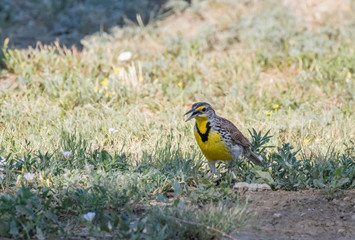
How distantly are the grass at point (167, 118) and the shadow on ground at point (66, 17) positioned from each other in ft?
2.04

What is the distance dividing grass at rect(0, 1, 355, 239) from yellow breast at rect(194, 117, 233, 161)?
0.21 m

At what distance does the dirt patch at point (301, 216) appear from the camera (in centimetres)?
411

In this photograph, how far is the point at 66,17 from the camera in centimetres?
1032

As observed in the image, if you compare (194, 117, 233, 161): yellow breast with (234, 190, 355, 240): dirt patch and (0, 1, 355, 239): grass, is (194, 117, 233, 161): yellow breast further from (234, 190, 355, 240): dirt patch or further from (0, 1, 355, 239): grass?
(234, 190, 355, 240): dirt patch

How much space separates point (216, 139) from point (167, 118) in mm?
2151

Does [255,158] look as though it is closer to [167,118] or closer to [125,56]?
[167,118]

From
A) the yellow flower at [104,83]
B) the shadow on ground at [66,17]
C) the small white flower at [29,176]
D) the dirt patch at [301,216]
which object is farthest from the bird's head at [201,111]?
the shadow on ground at [66,17]

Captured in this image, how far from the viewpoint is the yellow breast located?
5.16 m

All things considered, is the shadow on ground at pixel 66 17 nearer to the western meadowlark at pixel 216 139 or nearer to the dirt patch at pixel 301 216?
the western meadowlark at pixel 216 139

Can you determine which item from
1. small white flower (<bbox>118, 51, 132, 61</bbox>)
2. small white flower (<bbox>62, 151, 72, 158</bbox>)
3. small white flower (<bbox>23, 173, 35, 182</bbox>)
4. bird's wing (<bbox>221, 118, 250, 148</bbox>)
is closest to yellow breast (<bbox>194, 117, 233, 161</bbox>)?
bird's wing (<bbox>221, 118, 250, 148</bbox>)

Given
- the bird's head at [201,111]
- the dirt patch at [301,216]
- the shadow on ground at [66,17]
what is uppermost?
the shadow on ground at [66,17]

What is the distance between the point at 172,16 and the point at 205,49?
141 centimetres

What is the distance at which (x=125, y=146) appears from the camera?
20.1ft

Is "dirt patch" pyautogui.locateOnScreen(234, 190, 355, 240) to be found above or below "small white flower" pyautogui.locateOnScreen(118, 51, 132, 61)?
below
